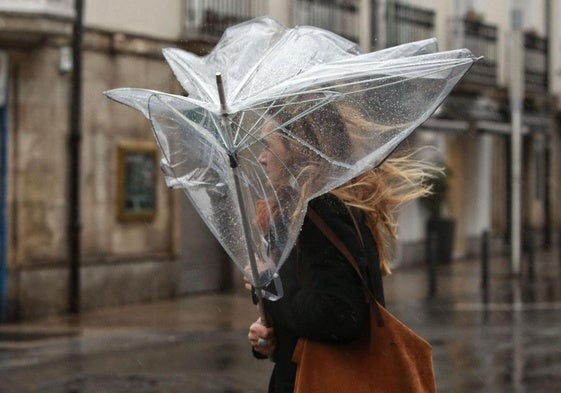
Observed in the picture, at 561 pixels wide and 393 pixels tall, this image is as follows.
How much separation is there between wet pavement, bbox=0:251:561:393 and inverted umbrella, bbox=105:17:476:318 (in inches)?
214

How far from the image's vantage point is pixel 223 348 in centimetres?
1127

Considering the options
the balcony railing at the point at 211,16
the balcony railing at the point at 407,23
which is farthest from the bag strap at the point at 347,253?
the balcony railing at the point at 407,23

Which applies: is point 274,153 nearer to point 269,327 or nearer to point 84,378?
point 269,327

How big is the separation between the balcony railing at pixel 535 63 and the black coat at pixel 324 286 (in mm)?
24193

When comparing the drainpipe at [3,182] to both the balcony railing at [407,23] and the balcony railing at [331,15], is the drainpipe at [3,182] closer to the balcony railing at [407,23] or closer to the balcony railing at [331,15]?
the balcony railing at [331,15]

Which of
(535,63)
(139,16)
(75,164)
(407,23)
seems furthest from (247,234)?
(535,63)

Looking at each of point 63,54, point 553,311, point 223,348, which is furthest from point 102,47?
point 553,311

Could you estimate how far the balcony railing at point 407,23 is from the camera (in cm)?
2216

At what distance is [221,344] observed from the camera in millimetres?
11617

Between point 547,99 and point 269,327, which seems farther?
point 547,99

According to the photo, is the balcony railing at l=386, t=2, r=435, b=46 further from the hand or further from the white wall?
the hand

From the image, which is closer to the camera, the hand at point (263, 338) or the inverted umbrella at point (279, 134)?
the inverted umbrella at point (279, 134)

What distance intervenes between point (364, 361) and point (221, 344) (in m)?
8.34

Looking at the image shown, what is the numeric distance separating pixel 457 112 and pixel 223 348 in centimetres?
1294
